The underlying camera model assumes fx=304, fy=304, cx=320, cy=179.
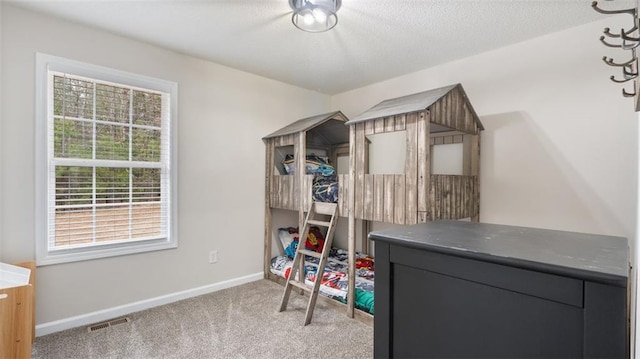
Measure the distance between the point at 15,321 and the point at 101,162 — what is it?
1271mm

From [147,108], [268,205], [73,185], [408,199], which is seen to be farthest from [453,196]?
[73,185]

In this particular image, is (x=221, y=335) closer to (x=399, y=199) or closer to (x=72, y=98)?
(x=399, y=199)

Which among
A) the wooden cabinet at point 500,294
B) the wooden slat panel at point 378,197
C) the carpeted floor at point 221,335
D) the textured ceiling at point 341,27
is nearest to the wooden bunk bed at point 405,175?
the wooden slat panel at point 378,197

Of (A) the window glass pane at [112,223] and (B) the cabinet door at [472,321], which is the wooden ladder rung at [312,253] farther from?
(B) the cabinet door at [472,321]

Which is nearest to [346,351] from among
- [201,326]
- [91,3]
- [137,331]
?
[201,326]

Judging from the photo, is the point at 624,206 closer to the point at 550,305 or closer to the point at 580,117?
the point at 580,117

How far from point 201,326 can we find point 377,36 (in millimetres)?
2766

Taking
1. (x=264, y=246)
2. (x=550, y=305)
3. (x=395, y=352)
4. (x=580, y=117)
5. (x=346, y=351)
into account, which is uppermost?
(x=580, y=117)

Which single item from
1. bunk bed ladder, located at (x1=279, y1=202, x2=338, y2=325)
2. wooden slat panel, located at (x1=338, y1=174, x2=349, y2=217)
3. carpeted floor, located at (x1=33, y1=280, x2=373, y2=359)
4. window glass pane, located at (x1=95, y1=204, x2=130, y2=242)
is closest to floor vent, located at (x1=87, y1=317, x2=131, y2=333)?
carpeted floor, located at (x1=33, y1=280, x2=373, y2=359)

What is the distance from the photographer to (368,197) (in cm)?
254

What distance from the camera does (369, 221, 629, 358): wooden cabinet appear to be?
0.64 metres

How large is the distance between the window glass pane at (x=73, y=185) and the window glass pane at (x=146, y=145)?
0.38 m

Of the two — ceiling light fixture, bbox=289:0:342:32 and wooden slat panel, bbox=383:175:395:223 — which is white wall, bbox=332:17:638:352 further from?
ceiling light fixture, bbox=289:0:342:32

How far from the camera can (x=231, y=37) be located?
258cm
